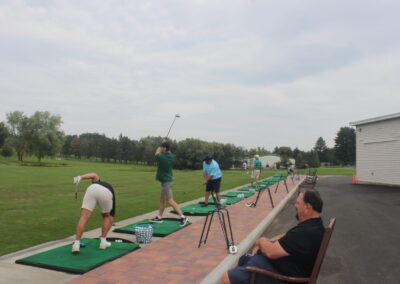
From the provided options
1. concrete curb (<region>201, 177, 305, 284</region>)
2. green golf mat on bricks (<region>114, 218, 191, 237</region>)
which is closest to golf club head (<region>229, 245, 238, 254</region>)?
concrete curb (<region>201, 177, 305, 284</region>)

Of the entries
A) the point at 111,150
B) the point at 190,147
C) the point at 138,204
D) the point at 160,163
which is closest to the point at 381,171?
the point at 138,204

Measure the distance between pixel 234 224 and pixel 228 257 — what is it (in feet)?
9.66

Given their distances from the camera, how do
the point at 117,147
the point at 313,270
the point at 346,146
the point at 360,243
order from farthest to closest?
the point at 117,147
the point at 346,146
the point at 360,243
the point at 313,270

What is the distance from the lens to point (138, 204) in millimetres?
11922

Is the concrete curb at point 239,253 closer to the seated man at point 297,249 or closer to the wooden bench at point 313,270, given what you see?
the seated man at point 297,249

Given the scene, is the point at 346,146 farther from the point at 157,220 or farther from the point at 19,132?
the point at 157,220

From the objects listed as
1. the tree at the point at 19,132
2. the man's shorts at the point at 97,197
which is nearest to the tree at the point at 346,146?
the tree at the point at 19,132

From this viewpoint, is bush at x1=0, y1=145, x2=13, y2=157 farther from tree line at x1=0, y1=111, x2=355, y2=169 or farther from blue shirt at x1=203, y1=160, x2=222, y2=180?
blue shirt at x1=203, y1=160, x2=222, y2=180

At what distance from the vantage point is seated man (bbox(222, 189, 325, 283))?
10.3 ft

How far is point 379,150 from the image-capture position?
2256 centimetres

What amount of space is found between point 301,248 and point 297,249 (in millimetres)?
36

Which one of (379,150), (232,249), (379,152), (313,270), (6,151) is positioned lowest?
(232,249)

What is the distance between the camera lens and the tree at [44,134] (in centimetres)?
6988

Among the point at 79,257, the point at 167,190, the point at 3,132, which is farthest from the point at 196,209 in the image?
the point at 3,132
